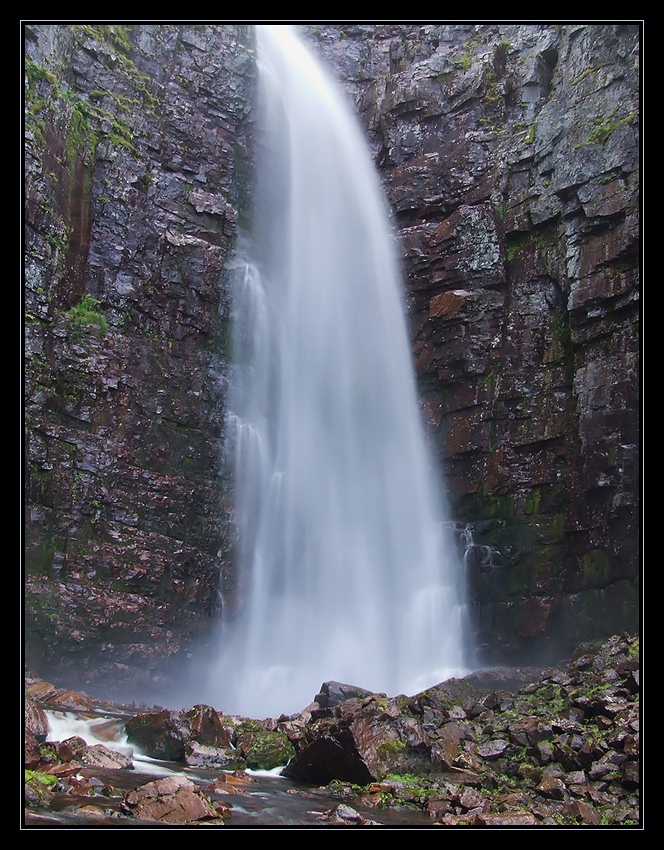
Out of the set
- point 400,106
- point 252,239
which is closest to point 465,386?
point 252,239

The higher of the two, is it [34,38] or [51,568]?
[34,38]

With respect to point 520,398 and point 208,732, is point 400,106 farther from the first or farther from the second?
point 208,732

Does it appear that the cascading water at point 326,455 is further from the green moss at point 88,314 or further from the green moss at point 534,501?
the green moss at point 88,314

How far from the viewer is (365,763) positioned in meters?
11.2

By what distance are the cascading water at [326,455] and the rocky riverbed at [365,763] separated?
20.7ft

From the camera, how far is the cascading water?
868 inches

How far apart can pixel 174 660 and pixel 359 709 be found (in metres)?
10.9

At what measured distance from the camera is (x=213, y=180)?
2794 centimetres

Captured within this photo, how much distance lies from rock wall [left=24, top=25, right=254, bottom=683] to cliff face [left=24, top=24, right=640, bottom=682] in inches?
2.8

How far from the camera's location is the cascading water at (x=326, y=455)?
72.3ft

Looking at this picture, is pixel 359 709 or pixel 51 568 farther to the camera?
pixel 51 568

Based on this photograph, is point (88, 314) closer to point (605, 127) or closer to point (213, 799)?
point (213, 799)

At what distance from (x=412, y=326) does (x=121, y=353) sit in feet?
35.2

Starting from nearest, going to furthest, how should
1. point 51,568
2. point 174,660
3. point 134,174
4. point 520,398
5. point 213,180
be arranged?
point 51,568
point 174,660
point 520,398
point 134,174
point 213,180
